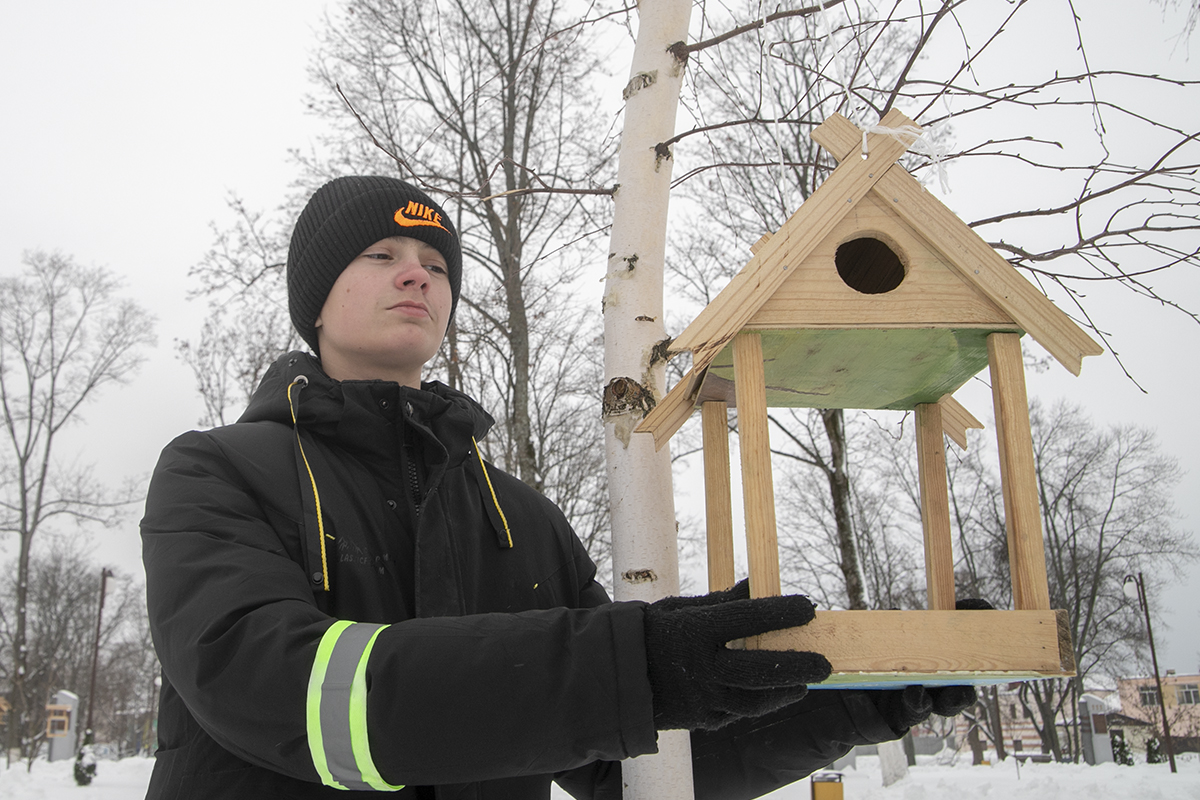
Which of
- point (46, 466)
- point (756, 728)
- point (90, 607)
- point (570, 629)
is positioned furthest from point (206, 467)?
point (90, 607)

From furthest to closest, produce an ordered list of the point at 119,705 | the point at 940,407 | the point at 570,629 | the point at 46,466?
the point at 119,705
the point at 46,466
the point at 940,407
the point at 570,629

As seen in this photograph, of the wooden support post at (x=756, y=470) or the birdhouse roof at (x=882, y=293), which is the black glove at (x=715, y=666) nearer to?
the wooden support post at (x=756, y=470)

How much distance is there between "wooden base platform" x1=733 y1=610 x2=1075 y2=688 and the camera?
4.40 ft

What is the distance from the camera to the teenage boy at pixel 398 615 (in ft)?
3.34

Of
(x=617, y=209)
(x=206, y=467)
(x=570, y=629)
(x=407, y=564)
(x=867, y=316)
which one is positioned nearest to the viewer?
(x=570, y=629)

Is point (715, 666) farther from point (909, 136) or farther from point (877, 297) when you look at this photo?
point (909, 136)

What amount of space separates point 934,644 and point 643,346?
1.36 meters

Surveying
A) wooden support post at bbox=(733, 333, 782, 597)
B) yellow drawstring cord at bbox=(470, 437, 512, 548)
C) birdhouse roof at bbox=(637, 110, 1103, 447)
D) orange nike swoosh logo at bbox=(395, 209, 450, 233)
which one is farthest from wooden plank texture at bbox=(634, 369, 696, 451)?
orange nike swoosh logo at bbox=(395, 209, 450, 233)

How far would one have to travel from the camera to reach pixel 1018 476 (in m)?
1.61

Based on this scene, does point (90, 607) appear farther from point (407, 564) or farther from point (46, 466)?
point (407, 564)

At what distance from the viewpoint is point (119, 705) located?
43.0 metres

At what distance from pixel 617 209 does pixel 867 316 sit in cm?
130

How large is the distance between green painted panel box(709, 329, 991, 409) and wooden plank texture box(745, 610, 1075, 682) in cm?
61

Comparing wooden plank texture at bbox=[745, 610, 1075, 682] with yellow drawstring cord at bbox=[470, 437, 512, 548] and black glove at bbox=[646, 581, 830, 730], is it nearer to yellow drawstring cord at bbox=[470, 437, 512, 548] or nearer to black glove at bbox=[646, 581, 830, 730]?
black glove at bbox=[646, 581, 830, 730]
